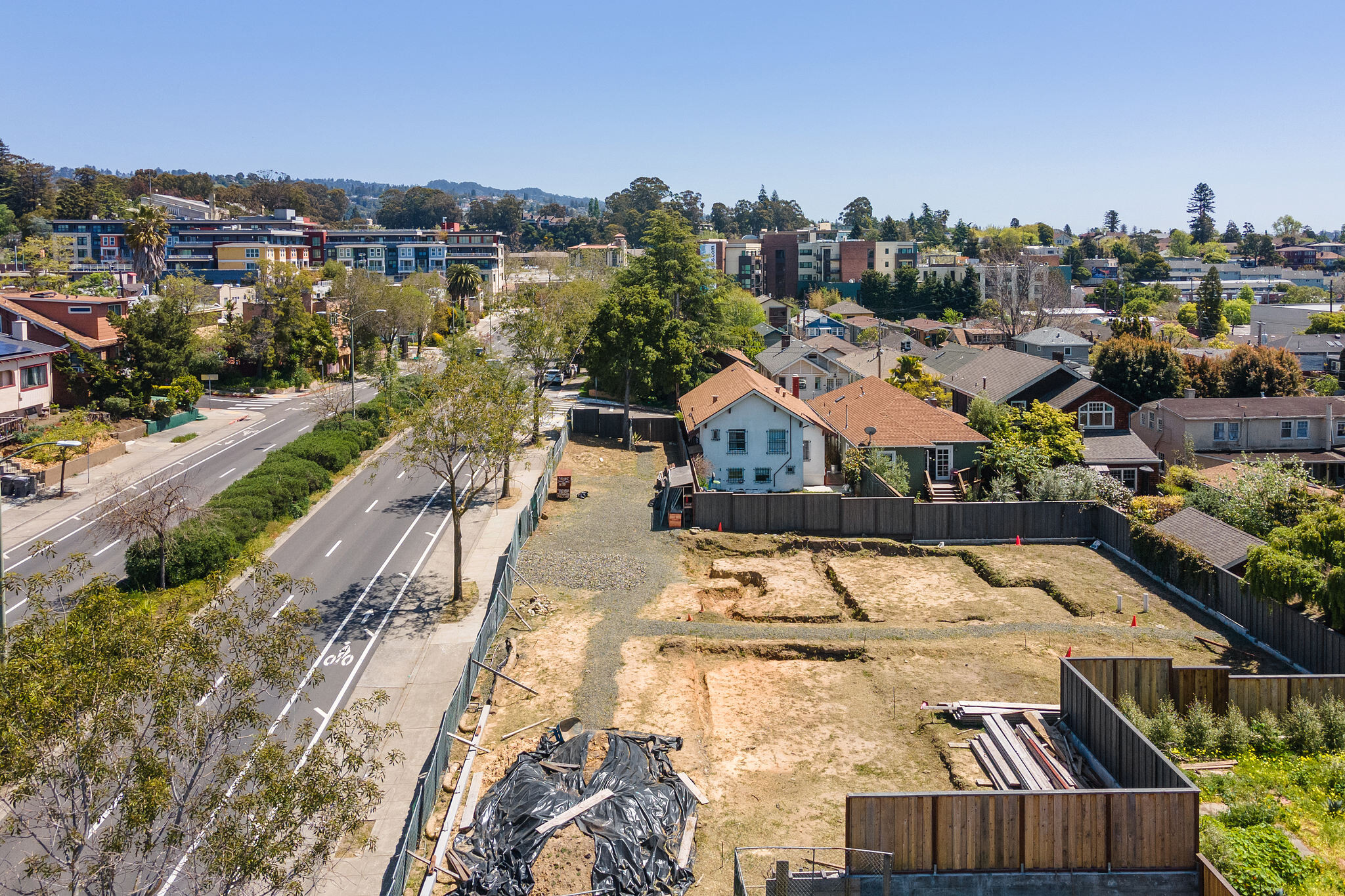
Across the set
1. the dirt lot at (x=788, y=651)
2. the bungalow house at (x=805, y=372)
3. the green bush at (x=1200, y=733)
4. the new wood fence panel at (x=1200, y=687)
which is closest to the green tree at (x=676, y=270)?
the bungalow house at (x=805, y=372)

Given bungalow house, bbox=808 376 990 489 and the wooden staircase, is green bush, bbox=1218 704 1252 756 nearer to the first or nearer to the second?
the wooden staircase

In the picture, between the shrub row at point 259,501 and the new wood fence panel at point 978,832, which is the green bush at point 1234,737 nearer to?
the new wood fence panel at point 978,832

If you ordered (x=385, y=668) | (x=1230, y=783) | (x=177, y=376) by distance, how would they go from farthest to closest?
(x=177, y=376)
(x=385, y=668)
(x=1230, y=783)

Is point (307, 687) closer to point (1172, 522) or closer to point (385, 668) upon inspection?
point (385, 668)

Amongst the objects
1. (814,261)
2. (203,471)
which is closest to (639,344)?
(203,471)

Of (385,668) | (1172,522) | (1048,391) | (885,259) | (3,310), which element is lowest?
(385,668)

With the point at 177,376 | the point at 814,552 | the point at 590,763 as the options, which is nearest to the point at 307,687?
the point at 590,763
